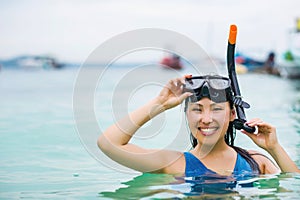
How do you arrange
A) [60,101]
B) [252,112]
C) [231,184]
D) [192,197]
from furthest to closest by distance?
1. [60,101]
2. [252,112]
3. [231,184]
4. [192,197]

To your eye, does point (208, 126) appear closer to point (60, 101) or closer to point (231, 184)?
point (231, 184)

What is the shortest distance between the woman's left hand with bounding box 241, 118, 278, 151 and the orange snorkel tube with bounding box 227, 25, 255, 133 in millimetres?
60

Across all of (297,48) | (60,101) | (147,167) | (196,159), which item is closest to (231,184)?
(196,159)

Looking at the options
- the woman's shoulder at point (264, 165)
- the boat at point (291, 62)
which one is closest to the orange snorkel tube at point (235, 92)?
the woman's shoulder at point (264, 165)

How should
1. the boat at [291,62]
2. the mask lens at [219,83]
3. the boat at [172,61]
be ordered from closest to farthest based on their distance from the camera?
1. the mask lens at [219,83]
2. the boat at [291,62]
3. the boat at [172,61]

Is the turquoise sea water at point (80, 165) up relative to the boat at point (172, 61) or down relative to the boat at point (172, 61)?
down

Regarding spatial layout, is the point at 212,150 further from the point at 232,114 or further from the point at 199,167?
the point at 232,114

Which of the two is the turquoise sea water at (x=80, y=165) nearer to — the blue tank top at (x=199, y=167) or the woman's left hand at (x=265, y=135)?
the blue tank top at (x=199, y=167)

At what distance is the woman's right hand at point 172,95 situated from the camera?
3188mm

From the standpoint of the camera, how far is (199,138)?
3463 mm

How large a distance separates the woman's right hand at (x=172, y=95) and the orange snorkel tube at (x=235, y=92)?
450 mm

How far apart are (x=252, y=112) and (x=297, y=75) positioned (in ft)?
50.5

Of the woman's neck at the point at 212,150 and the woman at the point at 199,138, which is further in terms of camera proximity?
the woman's neck at the point at 212,150

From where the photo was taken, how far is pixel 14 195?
12.5ft
